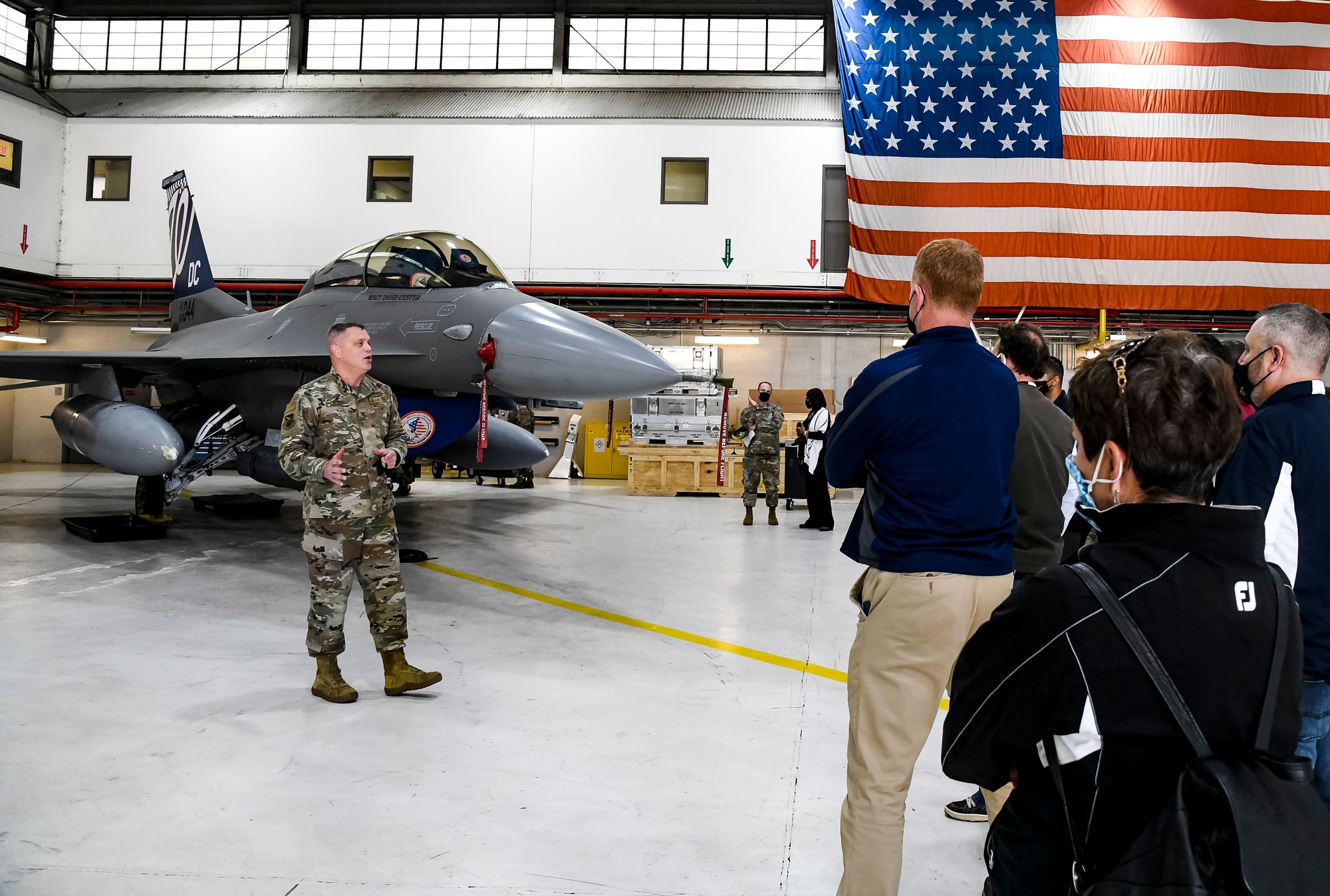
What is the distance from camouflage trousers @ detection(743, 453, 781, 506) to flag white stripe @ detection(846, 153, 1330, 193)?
550 centimetres

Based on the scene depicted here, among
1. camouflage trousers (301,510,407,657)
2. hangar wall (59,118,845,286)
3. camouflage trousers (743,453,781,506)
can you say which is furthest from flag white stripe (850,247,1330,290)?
camouflage trousers (301,510,407,657)

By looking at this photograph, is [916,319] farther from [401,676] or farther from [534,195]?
[534,195]

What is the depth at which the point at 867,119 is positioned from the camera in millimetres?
12391

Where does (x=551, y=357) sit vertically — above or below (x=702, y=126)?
below

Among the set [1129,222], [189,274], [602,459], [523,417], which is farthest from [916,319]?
[602,459]

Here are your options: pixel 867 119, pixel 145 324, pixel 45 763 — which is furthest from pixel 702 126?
pixel 45 763

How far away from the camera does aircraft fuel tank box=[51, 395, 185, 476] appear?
7.35 metres

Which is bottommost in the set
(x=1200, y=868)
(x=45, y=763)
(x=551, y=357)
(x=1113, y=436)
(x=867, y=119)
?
(x=45, y=763)

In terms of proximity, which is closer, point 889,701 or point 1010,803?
point 1010,803

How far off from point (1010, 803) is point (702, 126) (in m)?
15.3

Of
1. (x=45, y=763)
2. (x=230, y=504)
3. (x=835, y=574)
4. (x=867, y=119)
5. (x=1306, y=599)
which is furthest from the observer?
(x=867, y=119)

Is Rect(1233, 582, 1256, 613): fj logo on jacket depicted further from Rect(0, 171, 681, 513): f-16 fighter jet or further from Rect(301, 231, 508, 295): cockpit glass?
Rect(301, 231, 508, 295): cockpit glass

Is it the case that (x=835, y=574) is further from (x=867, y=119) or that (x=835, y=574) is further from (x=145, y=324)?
(x=145, y=324)

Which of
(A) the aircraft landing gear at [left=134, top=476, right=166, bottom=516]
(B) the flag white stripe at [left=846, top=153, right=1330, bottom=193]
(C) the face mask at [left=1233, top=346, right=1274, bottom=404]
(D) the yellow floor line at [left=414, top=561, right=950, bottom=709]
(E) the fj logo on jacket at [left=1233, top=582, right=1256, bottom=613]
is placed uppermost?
(B) the flag white stripe at [left=846, top=153, right=1330, bottom=193]
